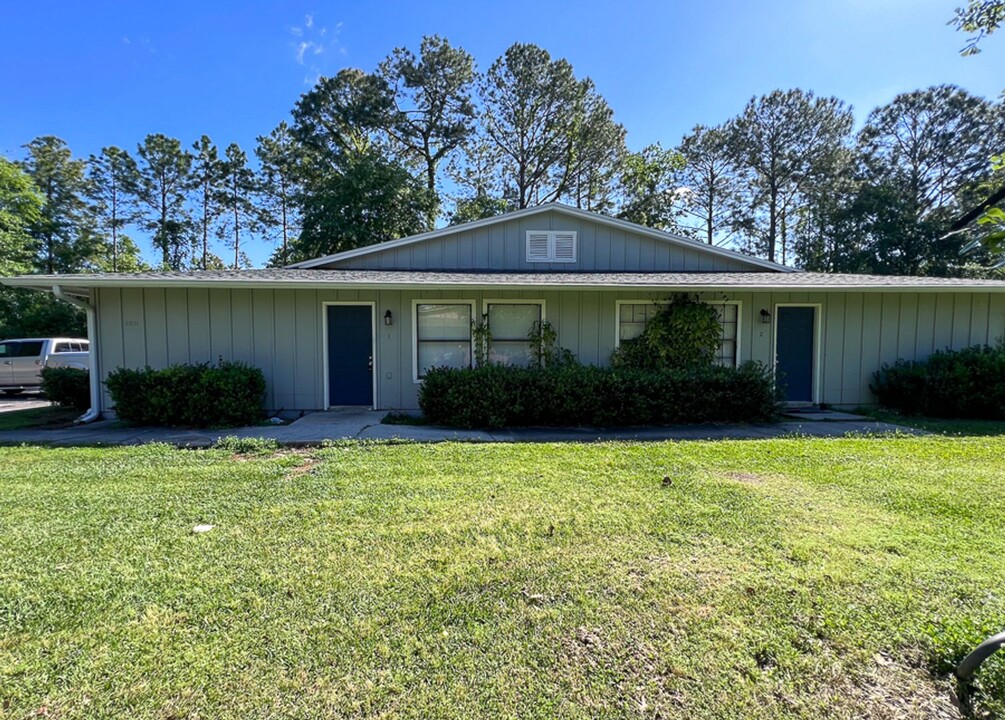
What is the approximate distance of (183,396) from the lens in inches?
271

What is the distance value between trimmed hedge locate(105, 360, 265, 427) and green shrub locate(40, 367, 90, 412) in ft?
6.47

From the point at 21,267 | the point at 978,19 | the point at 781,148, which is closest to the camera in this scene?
the point at 978,19

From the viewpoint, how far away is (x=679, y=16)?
1046 cm

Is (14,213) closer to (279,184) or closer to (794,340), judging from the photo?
(279,184)

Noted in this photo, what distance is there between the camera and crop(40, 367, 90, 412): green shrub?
27.2ft

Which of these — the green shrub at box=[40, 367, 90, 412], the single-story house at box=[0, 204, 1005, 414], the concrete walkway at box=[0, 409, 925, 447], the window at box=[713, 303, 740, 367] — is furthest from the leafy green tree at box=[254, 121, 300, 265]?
the window at box=[713, 303, 740, 367]

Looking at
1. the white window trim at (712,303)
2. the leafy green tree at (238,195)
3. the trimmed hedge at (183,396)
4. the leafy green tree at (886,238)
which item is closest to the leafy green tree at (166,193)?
the leafy green tree at (238,195)

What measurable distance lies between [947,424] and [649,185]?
1841 cm

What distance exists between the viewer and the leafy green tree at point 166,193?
25.8 m

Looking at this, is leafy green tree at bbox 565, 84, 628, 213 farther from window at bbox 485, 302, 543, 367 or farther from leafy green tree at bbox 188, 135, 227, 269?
leafy green tree at bbox 188, 135, 227, 269

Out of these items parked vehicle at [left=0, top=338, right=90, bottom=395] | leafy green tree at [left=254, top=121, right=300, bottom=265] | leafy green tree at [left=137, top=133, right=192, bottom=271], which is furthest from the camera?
leafy green tree at [left=137, top=133, right=192, bottom=271]

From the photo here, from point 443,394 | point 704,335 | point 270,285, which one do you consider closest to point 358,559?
point 443,394

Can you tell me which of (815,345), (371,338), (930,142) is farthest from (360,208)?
(930,142)

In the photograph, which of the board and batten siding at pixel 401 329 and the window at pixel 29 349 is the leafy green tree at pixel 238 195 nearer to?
the window at pixel 29 349
